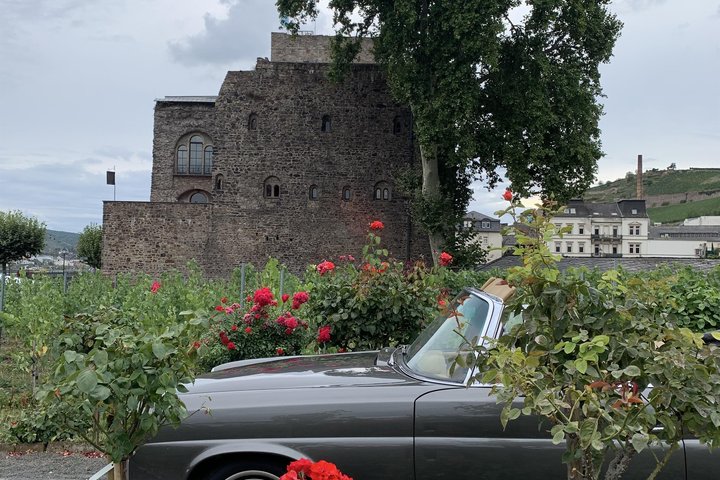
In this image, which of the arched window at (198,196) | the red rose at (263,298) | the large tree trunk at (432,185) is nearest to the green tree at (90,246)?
the arched window at (198,196)

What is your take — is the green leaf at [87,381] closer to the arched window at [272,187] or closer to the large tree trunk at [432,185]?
the large tree trunk at [432,185]

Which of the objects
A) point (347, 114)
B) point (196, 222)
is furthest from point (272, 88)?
point (196, 222)

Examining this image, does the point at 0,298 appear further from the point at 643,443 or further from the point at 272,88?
the point at 272,88

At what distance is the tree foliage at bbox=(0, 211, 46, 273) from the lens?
37875 mm

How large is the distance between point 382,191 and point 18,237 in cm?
2304

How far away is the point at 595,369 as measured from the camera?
2426 mm

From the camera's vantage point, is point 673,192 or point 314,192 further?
point 673,192

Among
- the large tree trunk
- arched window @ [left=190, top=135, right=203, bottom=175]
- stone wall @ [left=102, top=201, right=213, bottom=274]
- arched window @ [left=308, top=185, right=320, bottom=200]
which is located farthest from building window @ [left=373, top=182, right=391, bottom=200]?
arched window @ [left=190, top=135, right=203, bottom=175]

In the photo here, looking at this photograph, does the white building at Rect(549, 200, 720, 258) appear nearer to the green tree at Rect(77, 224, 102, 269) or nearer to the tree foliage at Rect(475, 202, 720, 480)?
the green tree at Rect(77, 224, 102, 269)

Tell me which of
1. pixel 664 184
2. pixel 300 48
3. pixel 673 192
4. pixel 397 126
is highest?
pixel 664 184

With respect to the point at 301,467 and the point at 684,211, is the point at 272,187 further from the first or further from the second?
the point at 684,211

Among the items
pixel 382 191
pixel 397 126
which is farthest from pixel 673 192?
pixel 382 191

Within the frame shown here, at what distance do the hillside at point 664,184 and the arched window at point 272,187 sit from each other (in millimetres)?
126288

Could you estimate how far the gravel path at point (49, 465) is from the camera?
5.18 m
